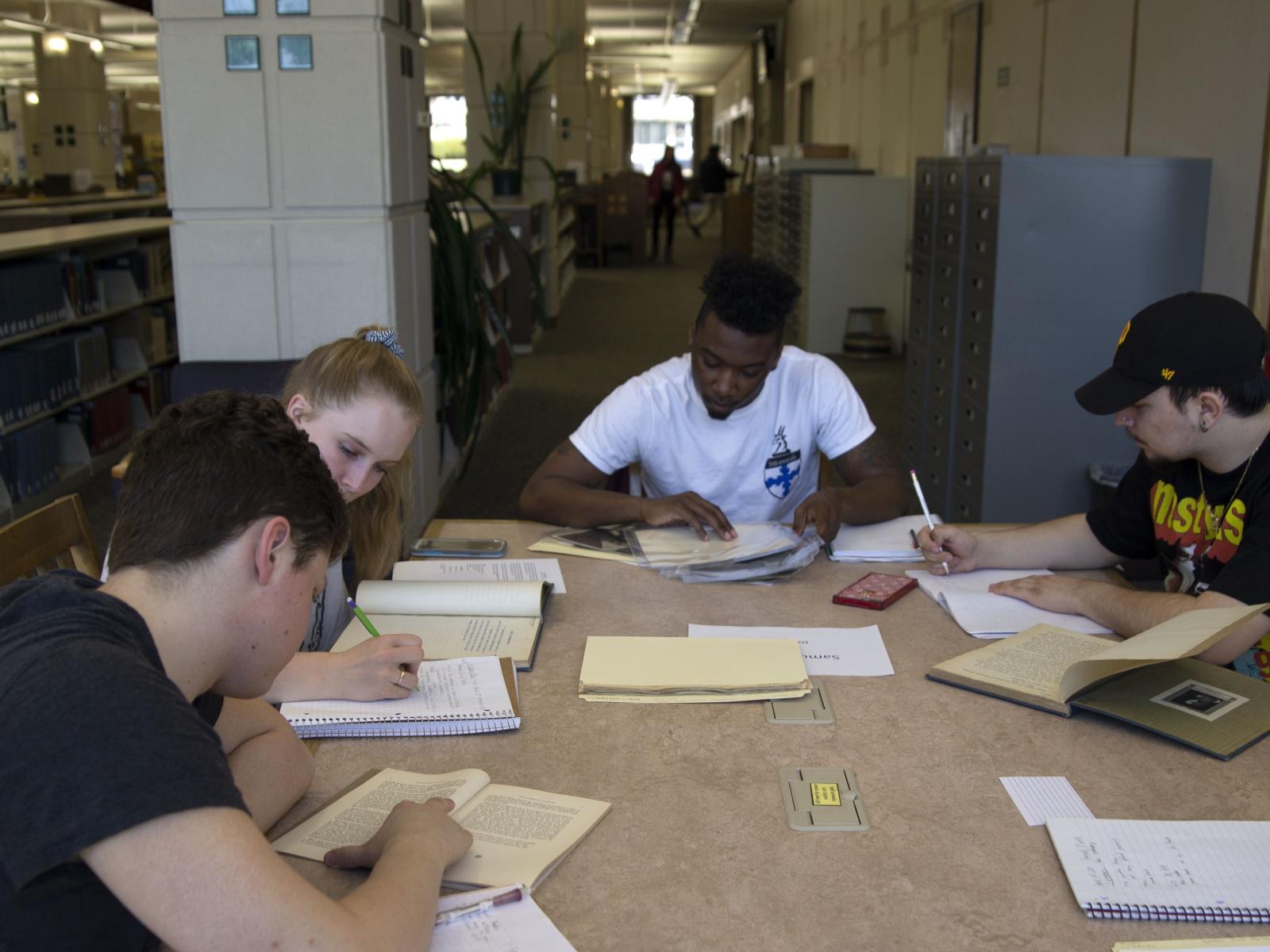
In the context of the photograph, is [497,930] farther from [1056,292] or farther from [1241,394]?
[1056,292]

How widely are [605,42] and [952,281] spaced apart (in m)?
16.4

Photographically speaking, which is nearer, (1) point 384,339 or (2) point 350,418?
(2) point 350,418

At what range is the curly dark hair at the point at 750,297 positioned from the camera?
7.62 feet

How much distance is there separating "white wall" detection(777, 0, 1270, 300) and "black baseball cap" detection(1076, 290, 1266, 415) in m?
1.95

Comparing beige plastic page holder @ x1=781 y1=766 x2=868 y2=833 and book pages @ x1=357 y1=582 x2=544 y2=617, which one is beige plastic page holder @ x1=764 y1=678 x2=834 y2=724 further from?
book pages @ x1=357 y1=582 x2=544 y2=617

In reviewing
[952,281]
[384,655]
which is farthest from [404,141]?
[384,655]

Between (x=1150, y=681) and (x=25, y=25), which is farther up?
(x=25, y=25)

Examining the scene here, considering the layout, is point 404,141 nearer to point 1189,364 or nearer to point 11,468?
point 11,468

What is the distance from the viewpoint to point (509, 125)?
332 inches

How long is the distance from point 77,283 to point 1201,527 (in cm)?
502

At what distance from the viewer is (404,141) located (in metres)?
3.61

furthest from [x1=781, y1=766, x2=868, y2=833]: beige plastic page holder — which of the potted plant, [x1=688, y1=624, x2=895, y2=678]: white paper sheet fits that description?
the potted plant

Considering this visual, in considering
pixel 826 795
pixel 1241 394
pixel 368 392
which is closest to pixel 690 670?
pixel 826 795

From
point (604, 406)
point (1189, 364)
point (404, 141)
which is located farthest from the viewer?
point (404, 141)
